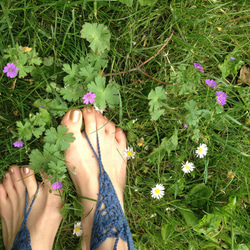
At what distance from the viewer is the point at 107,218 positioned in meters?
2.05

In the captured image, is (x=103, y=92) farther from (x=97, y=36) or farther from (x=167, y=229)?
(x=167, y=229)

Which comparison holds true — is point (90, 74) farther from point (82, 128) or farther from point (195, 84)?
point (195, 84)

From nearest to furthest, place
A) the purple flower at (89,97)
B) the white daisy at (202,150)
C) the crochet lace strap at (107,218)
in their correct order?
1. the purple flower at (89,97)
2. the crochet lace strap at (107,218)
3. the white daisy at (202,150)

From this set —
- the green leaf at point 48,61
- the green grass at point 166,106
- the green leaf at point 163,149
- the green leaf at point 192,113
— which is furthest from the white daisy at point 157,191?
the green leaf at point 48,61

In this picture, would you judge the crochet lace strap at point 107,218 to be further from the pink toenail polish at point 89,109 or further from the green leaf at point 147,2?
the green leaf at point 147,2

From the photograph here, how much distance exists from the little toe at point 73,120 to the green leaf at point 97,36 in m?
0.50

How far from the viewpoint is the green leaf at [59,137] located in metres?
1.86

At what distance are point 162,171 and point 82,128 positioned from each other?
2.53 feet

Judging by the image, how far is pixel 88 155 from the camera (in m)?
2.17

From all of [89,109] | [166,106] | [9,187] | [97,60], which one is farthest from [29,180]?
[166,106]

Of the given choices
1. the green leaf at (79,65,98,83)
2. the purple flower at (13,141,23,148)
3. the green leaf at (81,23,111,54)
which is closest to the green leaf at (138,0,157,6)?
the green leaf at (81,23,111,54)

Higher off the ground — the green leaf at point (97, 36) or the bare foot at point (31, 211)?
the green leaf at point (97, 36)

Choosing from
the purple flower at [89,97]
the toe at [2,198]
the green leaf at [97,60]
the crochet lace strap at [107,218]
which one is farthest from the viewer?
the toe at [2,198]

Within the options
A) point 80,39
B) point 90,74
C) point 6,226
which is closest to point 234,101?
point 90,74
